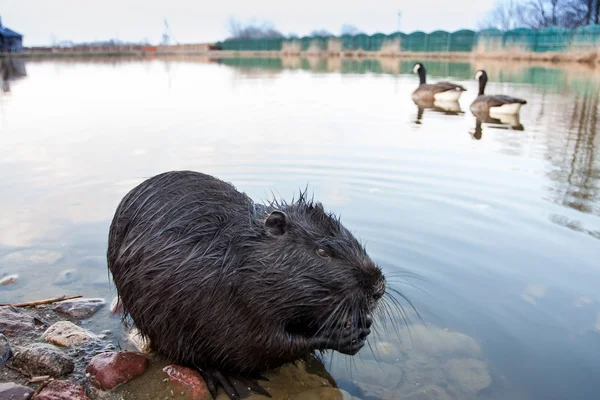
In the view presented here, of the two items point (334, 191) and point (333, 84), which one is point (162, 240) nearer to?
point (334, 191)

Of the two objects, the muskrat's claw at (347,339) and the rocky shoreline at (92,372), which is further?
the rocky shoreline at (92,372)

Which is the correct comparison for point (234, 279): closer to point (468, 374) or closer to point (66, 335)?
point (66, 335)

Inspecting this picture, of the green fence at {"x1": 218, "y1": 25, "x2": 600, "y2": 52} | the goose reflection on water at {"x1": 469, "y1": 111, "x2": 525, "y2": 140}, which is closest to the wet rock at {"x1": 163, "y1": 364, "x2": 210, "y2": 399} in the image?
the goose reflection on water at {"x1": 469, "y1": 111, "x2": 525, "y2": 140}

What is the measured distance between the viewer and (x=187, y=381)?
3.00 m

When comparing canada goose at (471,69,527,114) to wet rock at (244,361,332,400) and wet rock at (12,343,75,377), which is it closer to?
wet rock at (244,361,332,400)

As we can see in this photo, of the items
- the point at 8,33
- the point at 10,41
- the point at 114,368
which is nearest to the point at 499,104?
the point at 114,368

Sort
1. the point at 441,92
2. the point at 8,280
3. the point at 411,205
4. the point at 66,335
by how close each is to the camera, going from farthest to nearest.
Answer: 1. the point at 441,92
2. the point at 411,205
3. the point at 8,280
4. the point at 66,335

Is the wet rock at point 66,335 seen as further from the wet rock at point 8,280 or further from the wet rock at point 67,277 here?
Answer: the wet rock at point 8,280

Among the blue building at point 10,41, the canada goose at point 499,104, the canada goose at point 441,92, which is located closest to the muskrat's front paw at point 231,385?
the canada goose at point 499,104

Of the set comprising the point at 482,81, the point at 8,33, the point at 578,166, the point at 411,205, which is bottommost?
the point at 411,205

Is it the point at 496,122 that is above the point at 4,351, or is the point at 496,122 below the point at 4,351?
above

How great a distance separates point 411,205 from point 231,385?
10.7ft

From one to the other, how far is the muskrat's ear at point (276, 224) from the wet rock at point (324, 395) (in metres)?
0.92

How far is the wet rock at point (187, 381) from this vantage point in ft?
9.68
